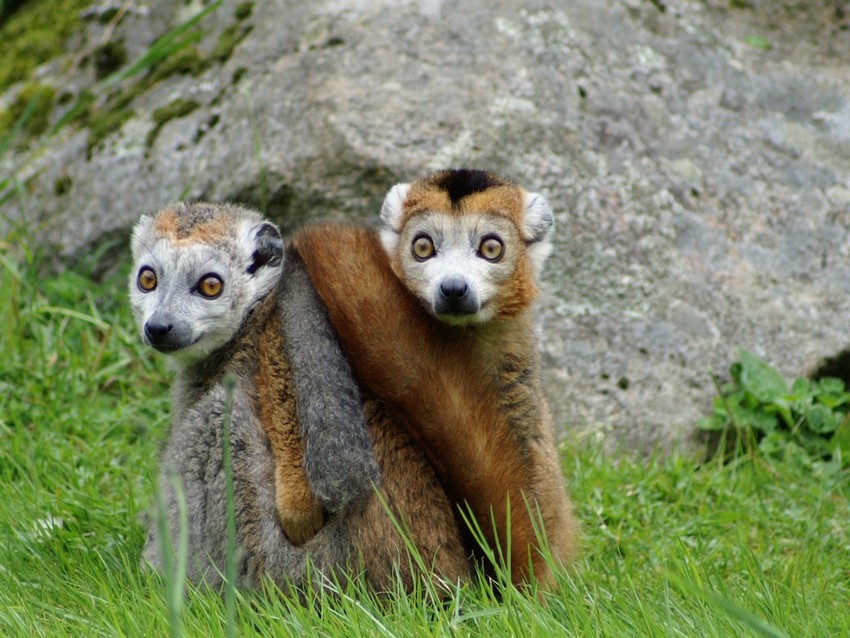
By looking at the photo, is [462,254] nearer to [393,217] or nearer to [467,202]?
[467,202]

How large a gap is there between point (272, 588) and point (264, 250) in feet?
4.97

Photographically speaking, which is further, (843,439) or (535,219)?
(843,439)

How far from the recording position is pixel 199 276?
4.34 meters

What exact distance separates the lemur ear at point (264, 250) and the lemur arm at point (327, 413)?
0.49m

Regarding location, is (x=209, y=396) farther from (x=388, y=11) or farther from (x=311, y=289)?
(x=388, y=11)

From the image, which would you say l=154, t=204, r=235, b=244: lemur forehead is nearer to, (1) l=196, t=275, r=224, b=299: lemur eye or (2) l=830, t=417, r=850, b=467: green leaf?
(1) l=196, t=275, r=224, b=299: lemur eye

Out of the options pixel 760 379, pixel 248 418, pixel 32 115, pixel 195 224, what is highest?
pixel 195 224

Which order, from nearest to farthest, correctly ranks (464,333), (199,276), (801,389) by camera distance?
(199,276), (464,333), (801,389)

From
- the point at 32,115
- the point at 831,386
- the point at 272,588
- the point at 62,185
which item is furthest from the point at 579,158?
the point at 32,115

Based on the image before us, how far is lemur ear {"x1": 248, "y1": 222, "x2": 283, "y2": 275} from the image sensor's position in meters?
4.54

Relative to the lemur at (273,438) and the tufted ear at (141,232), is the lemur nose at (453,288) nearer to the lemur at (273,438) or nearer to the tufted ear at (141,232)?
the lemur at (273,438)

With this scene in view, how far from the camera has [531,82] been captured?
23.6 feet

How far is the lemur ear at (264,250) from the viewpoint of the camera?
14.9ft

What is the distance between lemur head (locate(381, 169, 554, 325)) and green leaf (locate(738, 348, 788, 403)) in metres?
2.22
